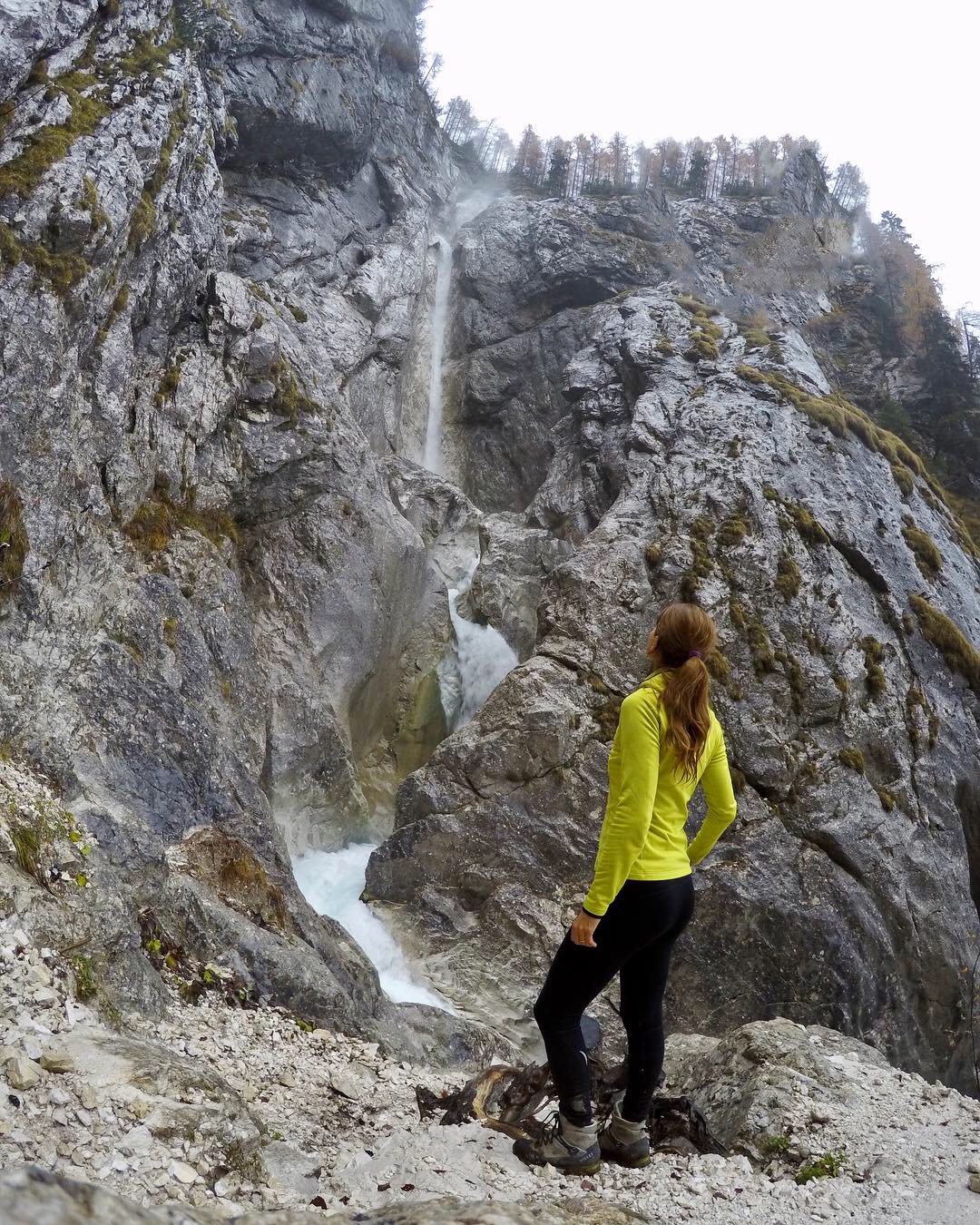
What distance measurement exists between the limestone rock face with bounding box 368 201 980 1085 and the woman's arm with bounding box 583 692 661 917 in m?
9.12

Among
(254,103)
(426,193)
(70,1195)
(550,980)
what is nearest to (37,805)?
(550,980)

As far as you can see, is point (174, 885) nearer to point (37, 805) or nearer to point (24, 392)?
point (37, 805)

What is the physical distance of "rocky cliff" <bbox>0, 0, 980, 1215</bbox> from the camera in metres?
9.25

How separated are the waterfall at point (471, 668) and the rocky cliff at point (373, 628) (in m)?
0.41

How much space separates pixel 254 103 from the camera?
1068 inches

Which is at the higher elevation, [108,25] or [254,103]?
[254,103]

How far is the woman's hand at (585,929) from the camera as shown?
169 inches

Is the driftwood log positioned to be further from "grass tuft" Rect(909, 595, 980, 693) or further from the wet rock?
"grass tuft" Rect(909, 595, 980, 693)

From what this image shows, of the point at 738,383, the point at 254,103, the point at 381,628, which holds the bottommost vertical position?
the point at 381,628

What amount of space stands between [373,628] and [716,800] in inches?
544

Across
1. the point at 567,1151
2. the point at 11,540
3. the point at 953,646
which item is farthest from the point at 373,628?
the point at 567,1151

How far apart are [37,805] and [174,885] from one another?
5.16 feet

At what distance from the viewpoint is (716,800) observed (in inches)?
206

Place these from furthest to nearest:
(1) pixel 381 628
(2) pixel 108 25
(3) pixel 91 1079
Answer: (1) pixel 381 628
(2) pixel 108 25
(3) pixel 91 1079
